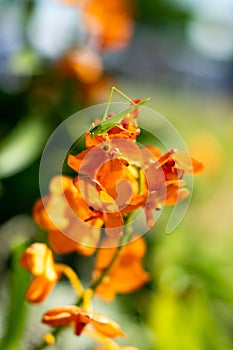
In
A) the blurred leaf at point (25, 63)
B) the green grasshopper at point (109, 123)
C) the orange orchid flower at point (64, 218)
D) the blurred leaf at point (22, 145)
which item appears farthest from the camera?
the blurred leaf at point (25, 63)

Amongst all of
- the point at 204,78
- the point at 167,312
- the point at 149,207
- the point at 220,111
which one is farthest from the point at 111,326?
the point at 204,78

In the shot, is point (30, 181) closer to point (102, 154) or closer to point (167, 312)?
point (167, 312)

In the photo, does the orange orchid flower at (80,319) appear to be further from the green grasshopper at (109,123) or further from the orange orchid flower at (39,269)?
the green grasshopper at (109,123)

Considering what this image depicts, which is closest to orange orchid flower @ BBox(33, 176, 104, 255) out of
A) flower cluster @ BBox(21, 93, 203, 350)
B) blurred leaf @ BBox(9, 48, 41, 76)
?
flower cluster @ BBox(21, 93, 203, 350)

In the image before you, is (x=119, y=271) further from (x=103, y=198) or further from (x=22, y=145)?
(x=22, y=145)

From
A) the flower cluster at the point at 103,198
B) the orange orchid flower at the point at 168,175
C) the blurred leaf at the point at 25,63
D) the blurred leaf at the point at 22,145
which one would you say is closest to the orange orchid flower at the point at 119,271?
the flower cluster at the point at 103,198

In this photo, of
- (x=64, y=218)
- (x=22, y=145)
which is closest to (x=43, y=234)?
(x=22, y=145)
